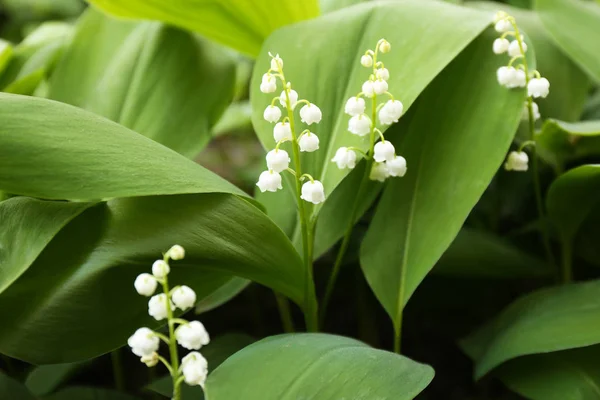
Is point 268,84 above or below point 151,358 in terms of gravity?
above

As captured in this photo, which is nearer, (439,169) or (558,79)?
(439,169)

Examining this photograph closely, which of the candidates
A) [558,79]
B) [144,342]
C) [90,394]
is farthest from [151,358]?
[558,79]

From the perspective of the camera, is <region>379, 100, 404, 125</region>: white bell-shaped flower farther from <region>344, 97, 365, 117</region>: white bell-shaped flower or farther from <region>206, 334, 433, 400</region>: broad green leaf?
<region>206, 334, 433, 400</region>: broad green leaf

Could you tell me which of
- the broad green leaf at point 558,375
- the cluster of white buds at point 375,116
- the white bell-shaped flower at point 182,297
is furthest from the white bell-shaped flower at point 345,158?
the broad green leaf at point 558,375

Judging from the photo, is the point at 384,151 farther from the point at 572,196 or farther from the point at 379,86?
the point at 572,196

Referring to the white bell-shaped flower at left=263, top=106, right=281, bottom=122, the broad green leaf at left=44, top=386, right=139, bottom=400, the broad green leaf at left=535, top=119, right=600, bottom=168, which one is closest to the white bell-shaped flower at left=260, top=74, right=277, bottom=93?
the white bell-shaped flower at left=263, top=106, right=281, bottom=122

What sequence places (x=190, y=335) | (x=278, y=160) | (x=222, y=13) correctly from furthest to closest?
(x=222, y=13) < (x=278, y=160) < (x=190, y=335)

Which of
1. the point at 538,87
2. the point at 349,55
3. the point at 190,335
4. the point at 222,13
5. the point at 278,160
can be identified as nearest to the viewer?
the point at 190,335

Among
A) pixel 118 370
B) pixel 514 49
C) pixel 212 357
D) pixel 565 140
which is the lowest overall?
pixel 118 370
